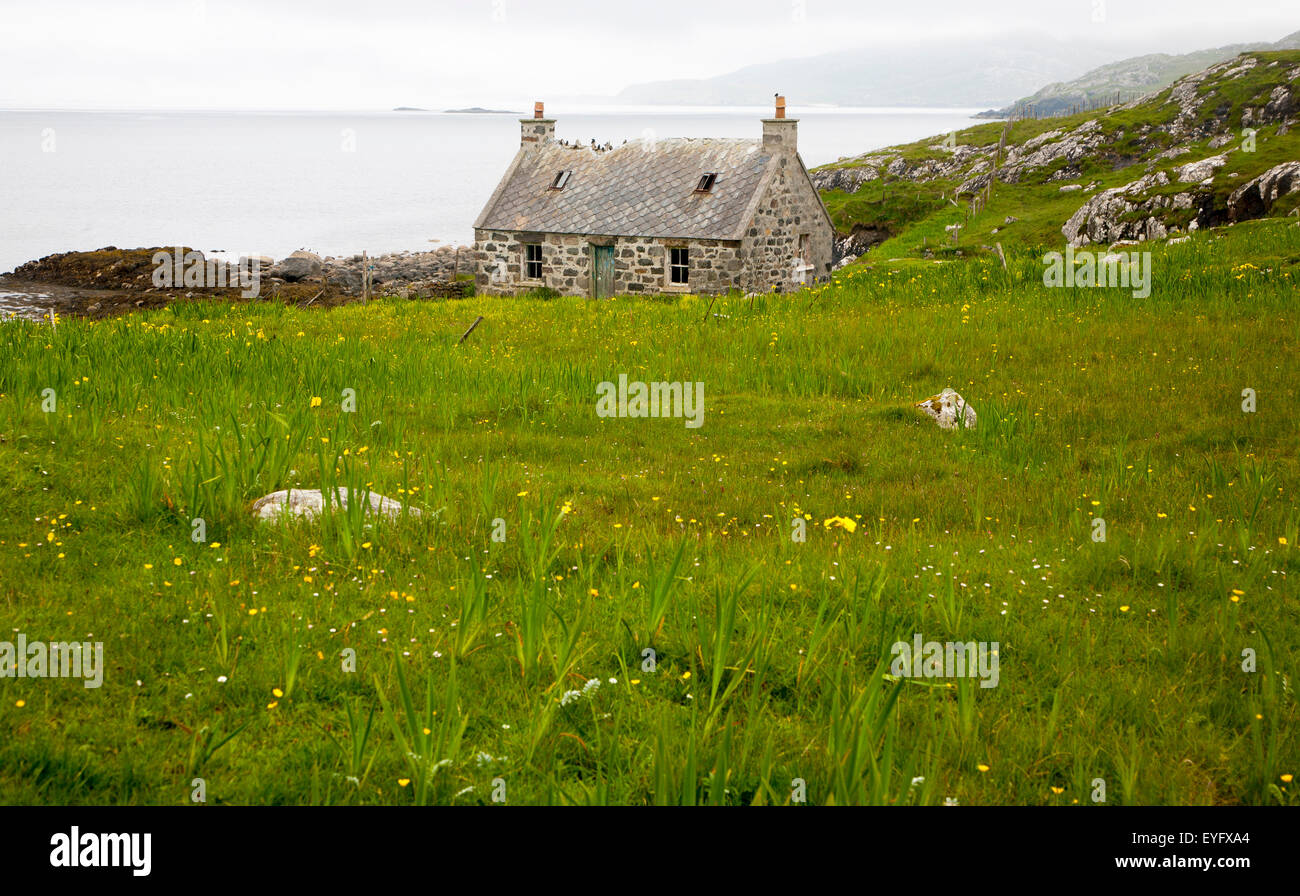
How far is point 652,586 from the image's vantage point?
696cm

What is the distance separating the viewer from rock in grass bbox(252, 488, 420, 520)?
8.29 m

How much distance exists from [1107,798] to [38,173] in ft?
493

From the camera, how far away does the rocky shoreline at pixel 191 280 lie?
4016 cm

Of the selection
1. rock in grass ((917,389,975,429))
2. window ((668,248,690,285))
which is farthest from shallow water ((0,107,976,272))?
rock in grass ((917,389,975,429))

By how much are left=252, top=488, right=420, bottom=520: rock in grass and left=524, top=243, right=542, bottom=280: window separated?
28.8 m

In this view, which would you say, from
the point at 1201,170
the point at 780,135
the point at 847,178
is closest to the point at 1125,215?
the point at 1201,170

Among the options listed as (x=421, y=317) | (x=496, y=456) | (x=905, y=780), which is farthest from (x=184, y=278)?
(x=905, y=780)

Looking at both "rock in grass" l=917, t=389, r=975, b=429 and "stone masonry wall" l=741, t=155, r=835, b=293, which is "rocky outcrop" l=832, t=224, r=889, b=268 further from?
"rock in grass" l=917, t=389, r=975, b=429

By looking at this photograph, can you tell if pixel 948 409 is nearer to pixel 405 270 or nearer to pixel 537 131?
pixel 537 131

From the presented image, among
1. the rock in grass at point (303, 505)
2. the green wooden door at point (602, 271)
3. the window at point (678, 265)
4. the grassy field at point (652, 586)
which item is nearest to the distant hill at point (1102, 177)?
the window at point (678, 265)

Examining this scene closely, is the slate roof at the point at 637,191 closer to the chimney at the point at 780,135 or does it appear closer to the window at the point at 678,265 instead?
the chimney at the point at 780,135

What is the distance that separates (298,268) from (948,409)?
4226 cm

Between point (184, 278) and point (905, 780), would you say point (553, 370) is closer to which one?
point (905, 780)

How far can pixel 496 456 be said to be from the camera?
11.8 meters
